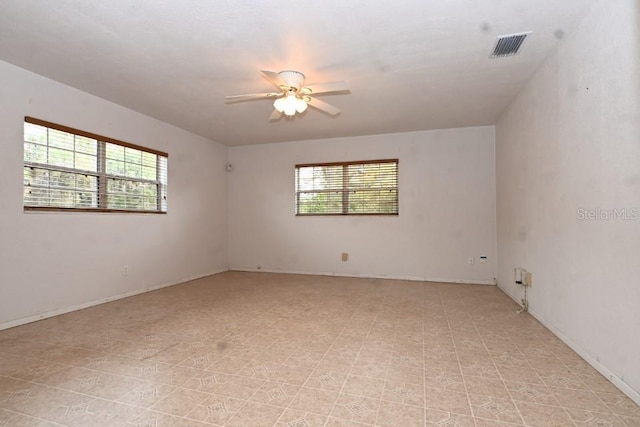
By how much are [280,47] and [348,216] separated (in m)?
3.51

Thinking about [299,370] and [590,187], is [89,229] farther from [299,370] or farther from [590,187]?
[590,187]

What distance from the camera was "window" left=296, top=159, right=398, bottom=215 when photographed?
563 centimetres

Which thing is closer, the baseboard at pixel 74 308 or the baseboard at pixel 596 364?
the baseboard at pixel 596 364

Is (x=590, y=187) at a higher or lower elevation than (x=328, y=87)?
lower

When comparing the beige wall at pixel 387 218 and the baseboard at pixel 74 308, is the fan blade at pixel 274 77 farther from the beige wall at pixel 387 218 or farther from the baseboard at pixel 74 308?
the baseboard at pixel 74 308

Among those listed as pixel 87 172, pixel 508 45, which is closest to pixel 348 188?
pixel 508 45

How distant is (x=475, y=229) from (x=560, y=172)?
102 inches

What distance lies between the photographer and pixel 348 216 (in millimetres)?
5824

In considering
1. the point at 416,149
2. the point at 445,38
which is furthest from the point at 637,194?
the point at 416,149

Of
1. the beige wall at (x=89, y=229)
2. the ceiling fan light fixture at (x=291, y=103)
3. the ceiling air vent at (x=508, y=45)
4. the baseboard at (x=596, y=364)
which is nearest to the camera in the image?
the baseboard at (x=596, y=364)

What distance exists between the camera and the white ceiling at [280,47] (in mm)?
2281

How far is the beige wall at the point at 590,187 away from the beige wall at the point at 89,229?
16.0 feet

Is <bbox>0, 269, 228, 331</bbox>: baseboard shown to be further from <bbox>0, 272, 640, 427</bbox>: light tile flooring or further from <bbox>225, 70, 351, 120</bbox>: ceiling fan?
<bbox>225, 70, 351, 120</bbox>: ceiling fan

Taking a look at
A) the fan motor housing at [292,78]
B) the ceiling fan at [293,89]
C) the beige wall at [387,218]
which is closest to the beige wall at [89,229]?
the beige wall at [387,218]
